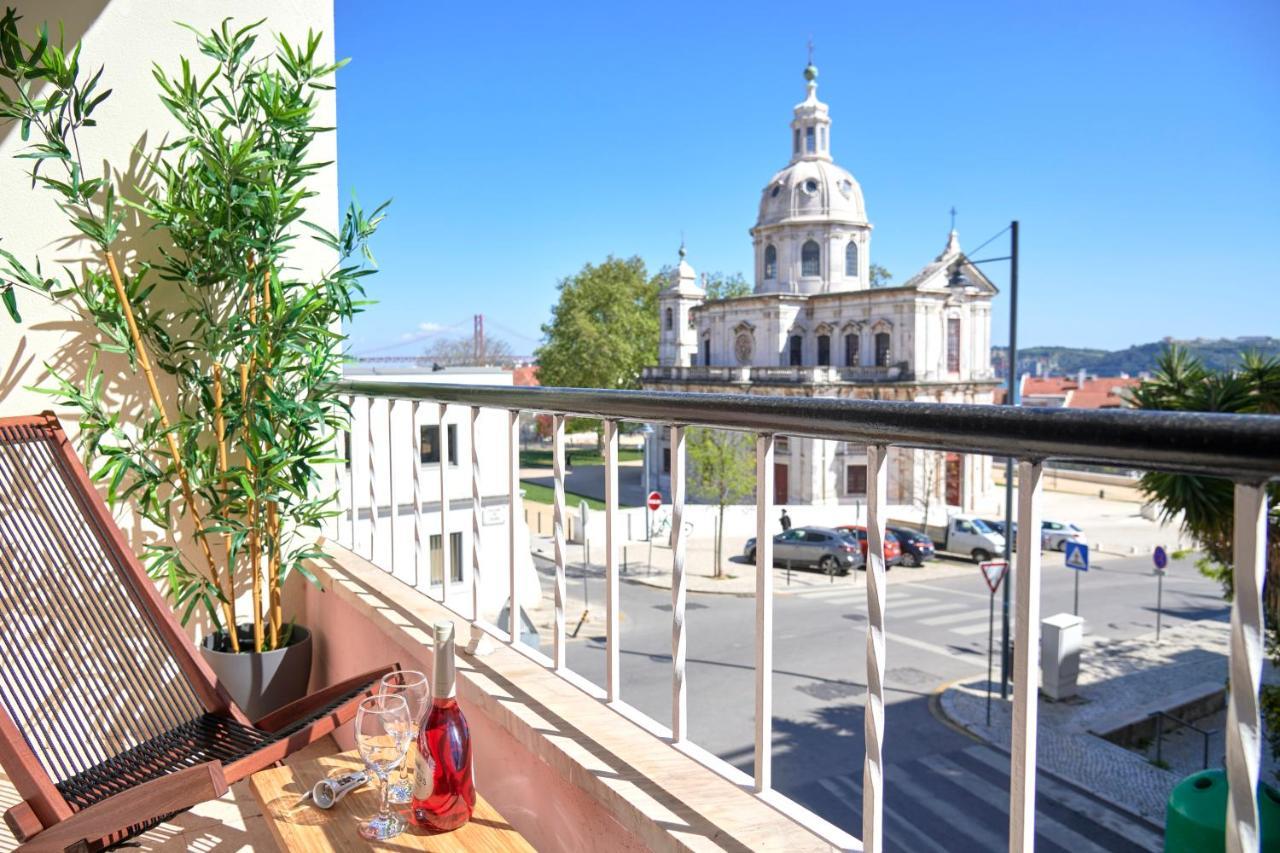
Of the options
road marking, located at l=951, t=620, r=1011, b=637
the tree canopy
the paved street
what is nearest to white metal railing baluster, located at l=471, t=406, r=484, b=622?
the paved street

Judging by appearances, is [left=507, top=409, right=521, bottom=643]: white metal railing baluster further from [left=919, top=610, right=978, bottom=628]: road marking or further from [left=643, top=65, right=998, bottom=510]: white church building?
[left=643, top=65, right=998, bottom=510]: white church building

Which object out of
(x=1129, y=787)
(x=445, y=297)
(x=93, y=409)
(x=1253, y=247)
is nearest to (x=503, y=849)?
(x=93, y=409)

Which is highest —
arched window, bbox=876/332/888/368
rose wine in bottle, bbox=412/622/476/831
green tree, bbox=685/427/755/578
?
arched window, bbox=876/332/888/368

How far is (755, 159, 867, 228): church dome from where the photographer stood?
34.8 metres

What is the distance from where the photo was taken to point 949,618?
1691 centimetres

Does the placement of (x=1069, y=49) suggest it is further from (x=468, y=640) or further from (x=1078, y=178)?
(x=468, y=640)

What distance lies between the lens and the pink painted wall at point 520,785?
4.34 feet

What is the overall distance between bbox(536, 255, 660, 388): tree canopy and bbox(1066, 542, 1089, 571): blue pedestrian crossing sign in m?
25.8

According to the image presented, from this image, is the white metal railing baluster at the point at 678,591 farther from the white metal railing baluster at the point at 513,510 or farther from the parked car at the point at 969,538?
the parked car at the point at 969,538

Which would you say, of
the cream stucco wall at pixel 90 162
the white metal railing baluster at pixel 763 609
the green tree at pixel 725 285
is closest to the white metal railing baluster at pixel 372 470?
the cream stucco wall at pixel 90 162

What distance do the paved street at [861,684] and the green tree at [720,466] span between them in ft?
10.9

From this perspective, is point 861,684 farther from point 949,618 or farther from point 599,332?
point 599,332

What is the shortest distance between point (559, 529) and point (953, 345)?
32.9 metres

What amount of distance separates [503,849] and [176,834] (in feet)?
3.48
